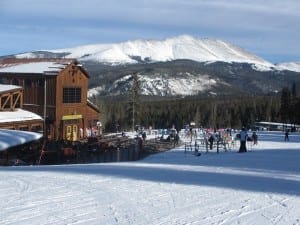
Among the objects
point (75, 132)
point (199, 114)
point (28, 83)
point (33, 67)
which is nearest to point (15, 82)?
point (28, 83)

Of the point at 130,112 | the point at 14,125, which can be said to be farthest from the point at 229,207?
the point at 130,112

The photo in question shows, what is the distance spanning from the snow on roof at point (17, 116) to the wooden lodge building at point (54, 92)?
4.32 ft

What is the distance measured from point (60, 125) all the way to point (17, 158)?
15928 mm

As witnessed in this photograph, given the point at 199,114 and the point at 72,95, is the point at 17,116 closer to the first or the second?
the point at 72,95

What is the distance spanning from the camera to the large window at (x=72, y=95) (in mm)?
45719

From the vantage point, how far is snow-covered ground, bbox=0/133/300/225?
962 cm

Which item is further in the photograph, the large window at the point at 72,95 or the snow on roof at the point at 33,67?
the large window at the point at 72,95

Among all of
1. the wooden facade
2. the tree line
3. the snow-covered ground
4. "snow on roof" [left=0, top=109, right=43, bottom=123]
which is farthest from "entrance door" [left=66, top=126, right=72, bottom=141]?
the tree line

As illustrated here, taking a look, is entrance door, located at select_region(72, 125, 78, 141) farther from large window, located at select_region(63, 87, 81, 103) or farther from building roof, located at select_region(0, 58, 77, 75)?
building roof, located at select_region(0, 58, 77, 75)

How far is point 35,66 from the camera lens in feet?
151

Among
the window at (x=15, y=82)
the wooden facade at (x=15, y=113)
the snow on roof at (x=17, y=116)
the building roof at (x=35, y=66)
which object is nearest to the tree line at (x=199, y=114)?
the building roof at (x=35, y=66)

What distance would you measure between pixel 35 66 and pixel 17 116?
26.8ft

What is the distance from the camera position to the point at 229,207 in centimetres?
1071

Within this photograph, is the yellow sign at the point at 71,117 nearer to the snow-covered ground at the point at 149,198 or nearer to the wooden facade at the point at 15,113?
the wooden facade at the point at 15,113
